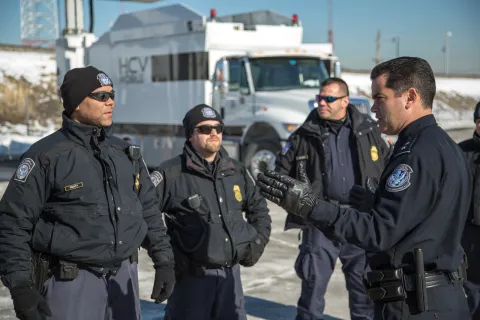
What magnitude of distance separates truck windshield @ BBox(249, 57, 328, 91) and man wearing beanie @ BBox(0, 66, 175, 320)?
10.2 meters

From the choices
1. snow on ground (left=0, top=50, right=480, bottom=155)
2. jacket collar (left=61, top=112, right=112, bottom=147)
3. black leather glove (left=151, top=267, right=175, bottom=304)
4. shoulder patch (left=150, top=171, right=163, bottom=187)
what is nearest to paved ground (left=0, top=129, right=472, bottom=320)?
shoulder patch (left=150, top=171, right=163, bottom=187)

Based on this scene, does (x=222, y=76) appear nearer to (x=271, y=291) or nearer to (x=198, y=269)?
(x=271, y=291)

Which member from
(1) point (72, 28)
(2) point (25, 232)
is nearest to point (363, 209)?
(2) point (25, 232)

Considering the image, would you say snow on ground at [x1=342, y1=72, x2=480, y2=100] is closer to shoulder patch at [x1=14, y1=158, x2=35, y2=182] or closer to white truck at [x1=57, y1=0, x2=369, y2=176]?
white truck at [x1=57, y1=0, x2=369, y2=176]

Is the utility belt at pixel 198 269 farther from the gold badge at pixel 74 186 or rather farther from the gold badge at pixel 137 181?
the gold badge at pixel 74 186

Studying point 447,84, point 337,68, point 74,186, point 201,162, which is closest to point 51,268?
point 74,186

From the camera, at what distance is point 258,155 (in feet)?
45.2

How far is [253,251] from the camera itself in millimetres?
4625

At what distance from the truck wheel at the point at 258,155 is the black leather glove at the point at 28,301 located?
10.0 metres

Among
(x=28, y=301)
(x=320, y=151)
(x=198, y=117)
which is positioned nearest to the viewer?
(x=28, y=301)

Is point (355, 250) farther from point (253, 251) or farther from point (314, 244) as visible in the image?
point (253, 251)

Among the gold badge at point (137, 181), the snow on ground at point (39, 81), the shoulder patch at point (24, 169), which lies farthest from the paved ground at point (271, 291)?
the snow on ground at point (39, 81)

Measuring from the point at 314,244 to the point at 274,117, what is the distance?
8.37m

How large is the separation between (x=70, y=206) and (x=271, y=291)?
376 centimetres
